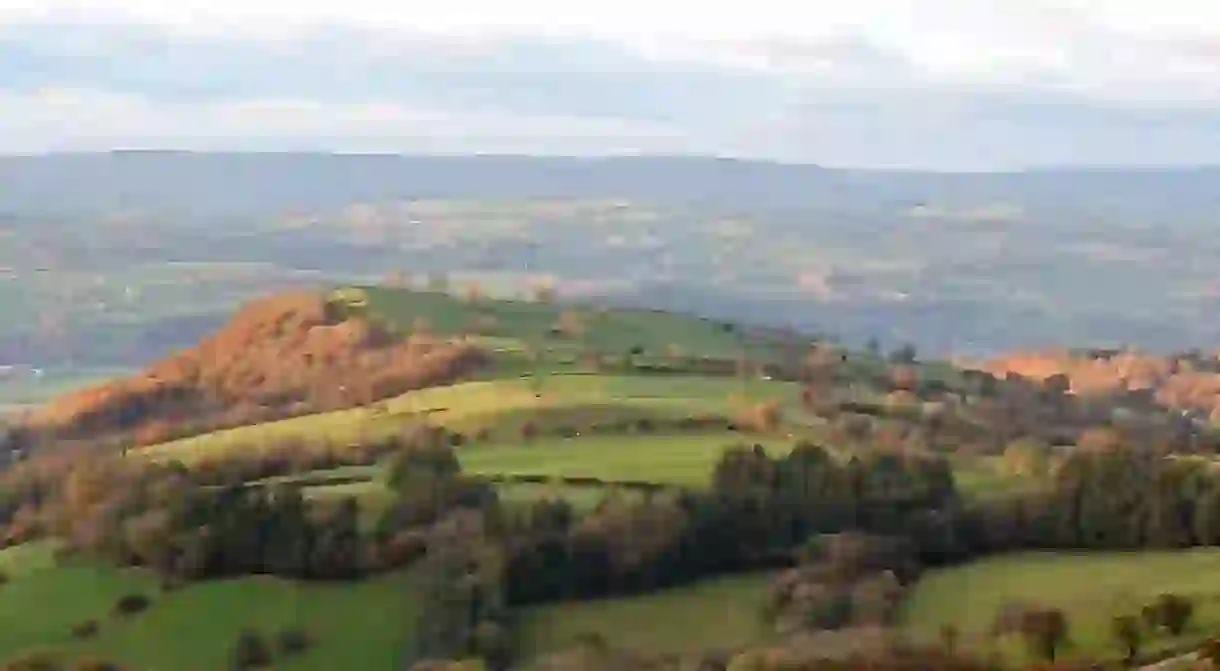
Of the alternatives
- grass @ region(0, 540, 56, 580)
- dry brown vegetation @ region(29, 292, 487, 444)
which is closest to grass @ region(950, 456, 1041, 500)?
grass @ region(0, 540, 56, 580)

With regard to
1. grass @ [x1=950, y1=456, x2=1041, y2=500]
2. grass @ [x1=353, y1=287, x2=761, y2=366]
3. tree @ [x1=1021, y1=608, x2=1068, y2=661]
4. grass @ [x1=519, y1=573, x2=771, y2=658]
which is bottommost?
grass @ [x1=519, y1=573, x2=771, y2=658]

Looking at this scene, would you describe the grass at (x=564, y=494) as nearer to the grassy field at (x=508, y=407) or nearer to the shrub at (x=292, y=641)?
the shrub at (x=292, y=641)

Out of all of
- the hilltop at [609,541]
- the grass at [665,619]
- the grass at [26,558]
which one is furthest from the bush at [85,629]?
the grass at [665,619]

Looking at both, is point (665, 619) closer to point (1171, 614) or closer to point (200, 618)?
point (200, 618)

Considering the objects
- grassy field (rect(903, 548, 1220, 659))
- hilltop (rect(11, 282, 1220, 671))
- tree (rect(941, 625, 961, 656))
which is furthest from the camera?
hilltop (rect(11, 282, 1220, 671))

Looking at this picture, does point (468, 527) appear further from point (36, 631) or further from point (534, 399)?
point (534, 399)

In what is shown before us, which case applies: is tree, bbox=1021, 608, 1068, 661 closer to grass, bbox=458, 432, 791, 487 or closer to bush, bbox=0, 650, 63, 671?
grass, bbox=458, 432, 791, 487

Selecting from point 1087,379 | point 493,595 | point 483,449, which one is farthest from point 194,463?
point 1087,379
